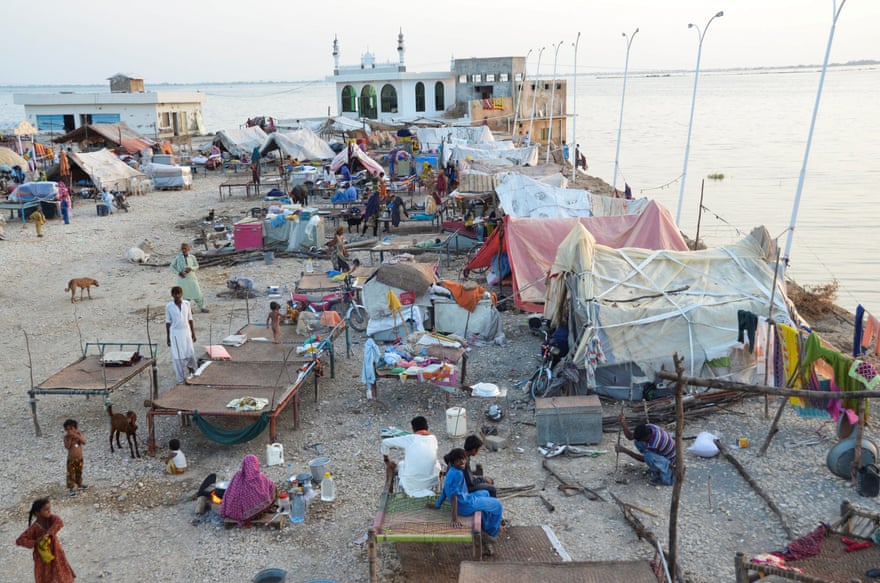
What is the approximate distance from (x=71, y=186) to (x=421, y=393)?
85.3ft

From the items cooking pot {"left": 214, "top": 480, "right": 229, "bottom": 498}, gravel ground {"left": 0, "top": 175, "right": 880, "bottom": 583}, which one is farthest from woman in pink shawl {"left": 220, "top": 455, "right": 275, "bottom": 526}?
cooking pot {"left": 214, "top": 480, "right": 229, "bottom": 498}

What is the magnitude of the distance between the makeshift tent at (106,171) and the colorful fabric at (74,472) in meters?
24.1

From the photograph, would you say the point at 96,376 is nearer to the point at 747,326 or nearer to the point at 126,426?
the point at 126,426

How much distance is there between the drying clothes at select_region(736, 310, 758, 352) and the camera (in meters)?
10.5

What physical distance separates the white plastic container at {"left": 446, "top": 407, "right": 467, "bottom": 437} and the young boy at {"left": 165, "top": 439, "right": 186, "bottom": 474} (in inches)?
124

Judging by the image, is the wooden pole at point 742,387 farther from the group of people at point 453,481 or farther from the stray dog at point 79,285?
the stray dog at point 79,285

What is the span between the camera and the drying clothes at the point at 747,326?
10484 mm

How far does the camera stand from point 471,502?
22.6 ft

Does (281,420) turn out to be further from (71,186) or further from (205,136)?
(205,136)

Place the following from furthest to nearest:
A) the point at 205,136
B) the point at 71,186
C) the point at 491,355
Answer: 1. the point at 205,136
2. the point at 71,186
3. the point at 491,355

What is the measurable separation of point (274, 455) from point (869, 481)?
6409 mm

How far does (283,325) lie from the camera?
12969 mm

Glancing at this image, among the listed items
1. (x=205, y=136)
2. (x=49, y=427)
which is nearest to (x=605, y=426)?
(x=49, y=427)

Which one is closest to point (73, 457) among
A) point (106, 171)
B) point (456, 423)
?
point (456, 423)
